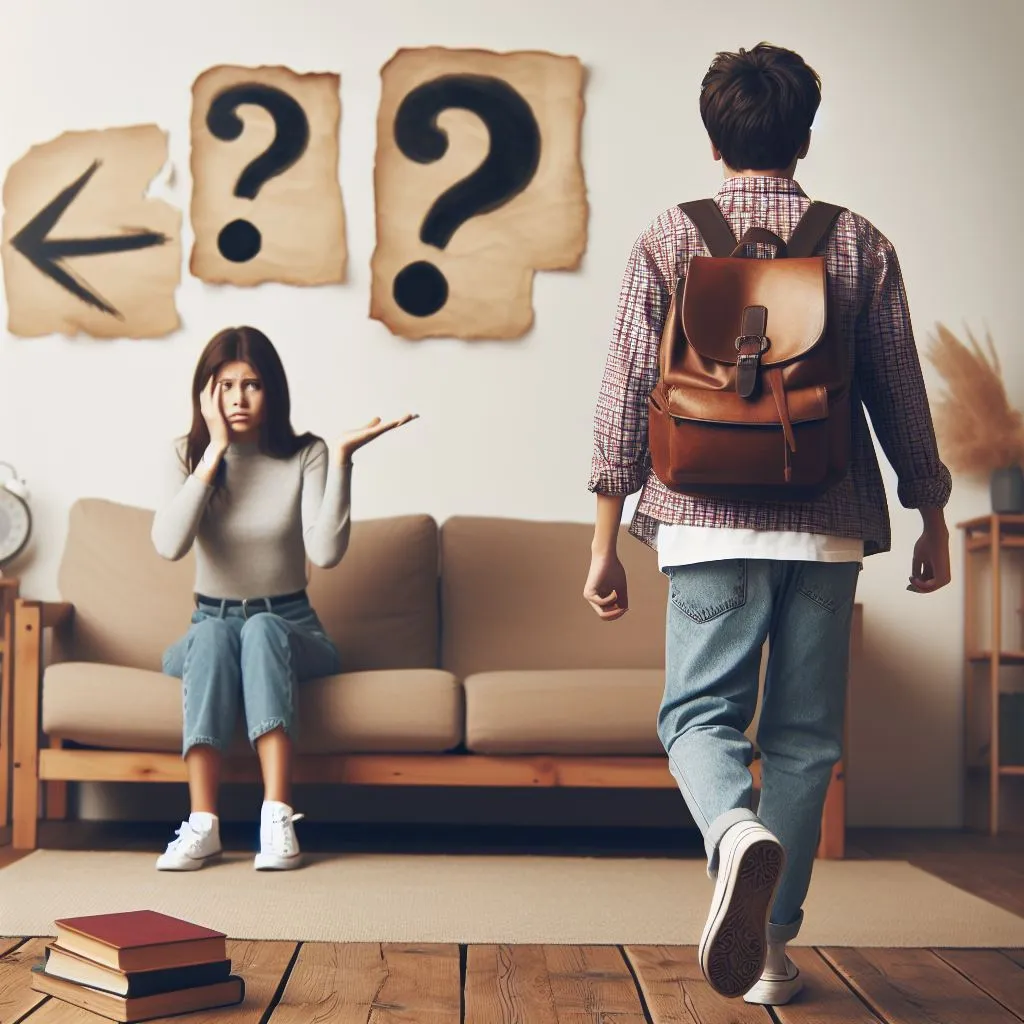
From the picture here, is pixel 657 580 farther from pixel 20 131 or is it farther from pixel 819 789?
pixel 20 131

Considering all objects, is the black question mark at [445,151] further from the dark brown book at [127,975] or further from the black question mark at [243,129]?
the dark brown book at [127,975]

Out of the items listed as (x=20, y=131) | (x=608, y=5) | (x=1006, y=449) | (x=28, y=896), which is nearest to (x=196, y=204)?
(x=20, y=131)

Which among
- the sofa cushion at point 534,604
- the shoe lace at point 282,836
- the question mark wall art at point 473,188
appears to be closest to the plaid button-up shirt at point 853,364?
the shoe lace at point 282,836

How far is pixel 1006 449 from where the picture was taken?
345 cm

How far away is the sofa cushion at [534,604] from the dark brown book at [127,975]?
5.50 ft

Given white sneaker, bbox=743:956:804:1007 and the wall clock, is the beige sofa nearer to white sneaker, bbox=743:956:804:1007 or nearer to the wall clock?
the wall clock

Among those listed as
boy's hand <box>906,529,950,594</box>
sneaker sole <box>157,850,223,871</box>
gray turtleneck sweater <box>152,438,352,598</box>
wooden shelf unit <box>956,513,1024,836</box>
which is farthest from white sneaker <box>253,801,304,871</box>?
wooden shelf unit <box>956,513,1024,836</box>

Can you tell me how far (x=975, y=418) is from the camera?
137 inches

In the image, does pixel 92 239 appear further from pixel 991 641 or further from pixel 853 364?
pixel 991 641

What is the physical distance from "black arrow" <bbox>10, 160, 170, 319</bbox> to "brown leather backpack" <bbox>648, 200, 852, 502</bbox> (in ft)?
7.99

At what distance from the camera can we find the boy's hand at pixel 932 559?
163 cm

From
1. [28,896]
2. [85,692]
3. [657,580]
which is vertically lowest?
[28,896]

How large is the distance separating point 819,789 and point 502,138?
245 centimetres

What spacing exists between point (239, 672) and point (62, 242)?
1549 mm
